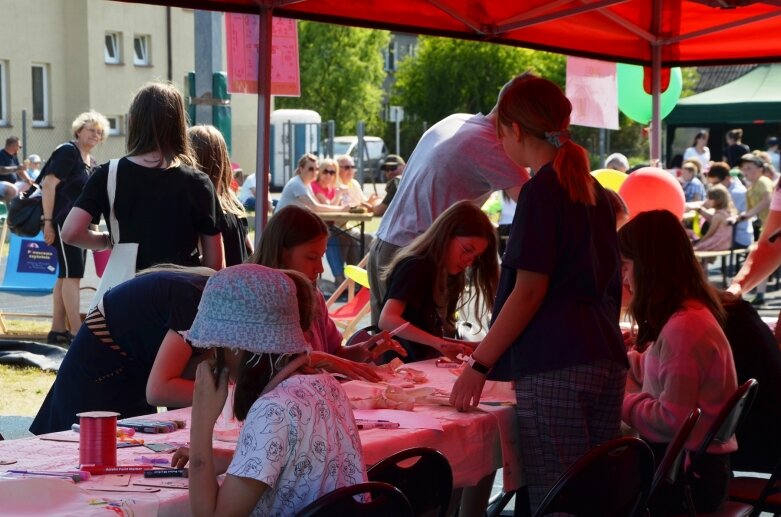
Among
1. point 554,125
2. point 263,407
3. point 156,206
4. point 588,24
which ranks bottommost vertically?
point 263,407

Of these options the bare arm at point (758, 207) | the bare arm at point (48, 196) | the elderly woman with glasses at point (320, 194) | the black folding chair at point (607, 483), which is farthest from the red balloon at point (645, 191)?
the bare arm at point (758, 207)

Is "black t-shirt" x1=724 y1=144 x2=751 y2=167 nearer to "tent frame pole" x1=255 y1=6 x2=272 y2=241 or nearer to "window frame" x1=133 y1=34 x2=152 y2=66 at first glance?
"tent frame pole" x1=255 y1=6 x2=272 y2=241

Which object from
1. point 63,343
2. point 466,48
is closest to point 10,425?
point 63,343

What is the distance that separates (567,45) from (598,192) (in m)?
3.71

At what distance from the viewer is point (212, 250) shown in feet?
14.7

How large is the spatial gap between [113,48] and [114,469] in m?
30.1

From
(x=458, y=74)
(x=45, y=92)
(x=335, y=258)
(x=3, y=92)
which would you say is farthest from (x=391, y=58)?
(x=335, y=258)

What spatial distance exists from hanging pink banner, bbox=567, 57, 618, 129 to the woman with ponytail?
13.7 ft

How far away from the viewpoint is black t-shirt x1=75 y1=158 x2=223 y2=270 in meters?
4.33

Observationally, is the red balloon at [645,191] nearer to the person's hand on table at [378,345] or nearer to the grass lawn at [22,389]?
the person's hand on table at [378,345]

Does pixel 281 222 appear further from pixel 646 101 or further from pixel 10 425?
pixel 646 101

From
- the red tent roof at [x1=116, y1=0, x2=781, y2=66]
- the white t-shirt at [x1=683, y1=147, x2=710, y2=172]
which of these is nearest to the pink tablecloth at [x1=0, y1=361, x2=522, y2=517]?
the red tent roof at [x1=116, y1=0, x2=781, y2=66]

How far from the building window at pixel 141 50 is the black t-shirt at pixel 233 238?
2696 centimetres

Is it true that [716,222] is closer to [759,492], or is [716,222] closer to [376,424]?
[759,492]
